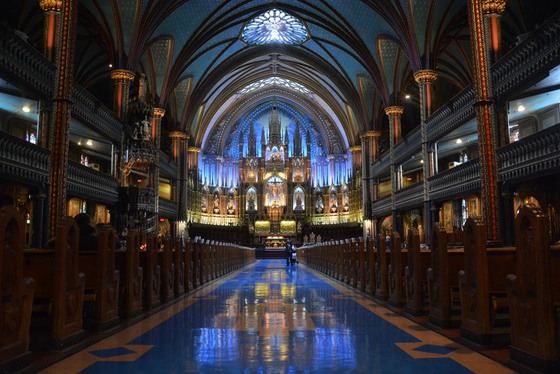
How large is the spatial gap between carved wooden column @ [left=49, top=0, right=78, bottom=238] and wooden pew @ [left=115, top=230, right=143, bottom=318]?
7.36 metres

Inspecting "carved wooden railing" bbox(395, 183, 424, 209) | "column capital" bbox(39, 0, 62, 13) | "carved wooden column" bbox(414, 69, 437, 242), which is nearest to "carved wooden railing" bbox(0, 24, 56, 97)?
"column capital" bbox(39, 0, 62, 13)

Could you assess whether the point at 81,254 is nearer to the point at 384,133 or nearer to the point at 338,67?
the point at 338,67

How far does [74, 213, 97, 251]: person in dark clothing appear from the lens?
7.09 metres

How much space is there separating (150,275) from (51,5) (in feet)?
33.2

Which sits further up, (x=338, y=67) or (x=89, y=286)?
(x=338, y=67)

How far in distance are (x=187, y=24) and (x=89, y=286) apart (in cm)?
2164

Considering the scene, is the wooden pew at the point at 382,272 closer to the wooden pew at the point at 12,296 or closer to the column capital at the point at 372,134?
the wooden pew at the point at 12,296

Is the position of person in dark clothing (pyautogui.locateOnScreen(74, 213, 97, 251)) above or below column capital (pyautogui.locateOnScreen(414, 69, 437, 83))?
below

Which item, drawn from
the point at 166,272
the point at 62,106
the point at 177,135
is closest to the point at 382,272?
the point at 166,272

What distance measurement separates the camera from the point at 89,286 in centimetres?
650

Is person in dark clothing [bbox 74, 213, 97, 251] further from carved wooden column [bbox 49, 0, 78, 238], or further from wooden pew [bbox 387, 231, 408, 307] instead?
carved wooden column [bbox 49, 0, 78, 238]

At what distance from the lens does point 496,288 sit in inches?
213

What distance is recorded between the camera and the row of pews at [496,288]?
3.80 meters

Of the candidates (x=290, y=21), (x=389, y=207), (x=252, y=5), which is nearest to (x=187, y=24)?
(x=252, y=5)
